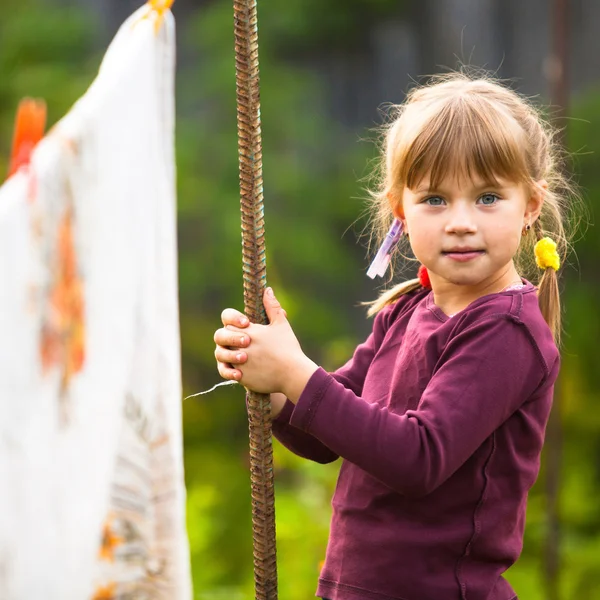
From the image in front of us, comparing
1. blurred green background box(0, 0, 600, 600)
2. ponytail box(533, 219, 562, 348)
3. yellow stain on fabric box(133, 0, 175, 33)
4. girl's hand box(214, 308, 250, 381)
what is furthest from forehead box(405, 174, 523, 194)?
blurred green background box(0, 0, 600, 600)

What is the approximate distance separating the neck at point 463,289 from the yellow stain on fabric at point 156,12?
1.91ft

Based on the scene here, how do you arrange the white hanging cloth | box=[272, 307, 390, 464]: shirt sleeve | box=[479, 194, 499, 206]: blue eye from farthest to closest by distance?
box=[272, 307, 390, 464]: shirt sleeve → box=[479, 194, 499, 206]: blue eye → the white hanging cloth

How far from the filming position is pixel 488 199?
1494mm

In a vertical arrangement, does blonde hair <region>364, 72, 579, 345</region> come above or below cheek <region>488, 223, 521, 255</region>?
above

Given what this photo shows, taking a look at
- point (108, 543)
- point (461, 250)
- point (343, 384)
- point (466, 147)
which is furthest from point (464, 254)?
point (108, 543)

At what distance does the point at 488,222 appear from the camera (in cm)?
147

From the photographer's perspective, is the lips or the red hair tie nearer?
the lips

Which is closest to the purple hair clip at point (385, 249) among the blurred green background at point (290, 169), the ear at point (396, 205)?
the ear at point (396, 205)

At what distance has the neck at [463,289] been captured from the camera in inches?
60.9

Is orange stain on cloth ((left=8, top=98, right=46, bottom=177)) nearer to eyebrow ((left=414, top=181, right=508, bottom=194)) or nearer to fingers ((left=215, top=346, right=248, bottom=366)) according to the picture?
fingers ((left=215, top=346, right=248, bottom=366))

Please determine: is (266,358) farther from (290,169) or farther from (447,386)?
Answer: (290,169)

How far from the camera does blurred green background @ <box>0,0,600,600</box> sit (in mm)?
4551

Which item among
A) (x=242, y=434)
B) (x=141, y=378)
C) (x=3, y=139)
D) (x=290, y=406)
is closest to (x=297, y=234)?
(x=242, y=434)

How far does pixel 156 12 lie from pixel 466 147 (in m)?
0.49
